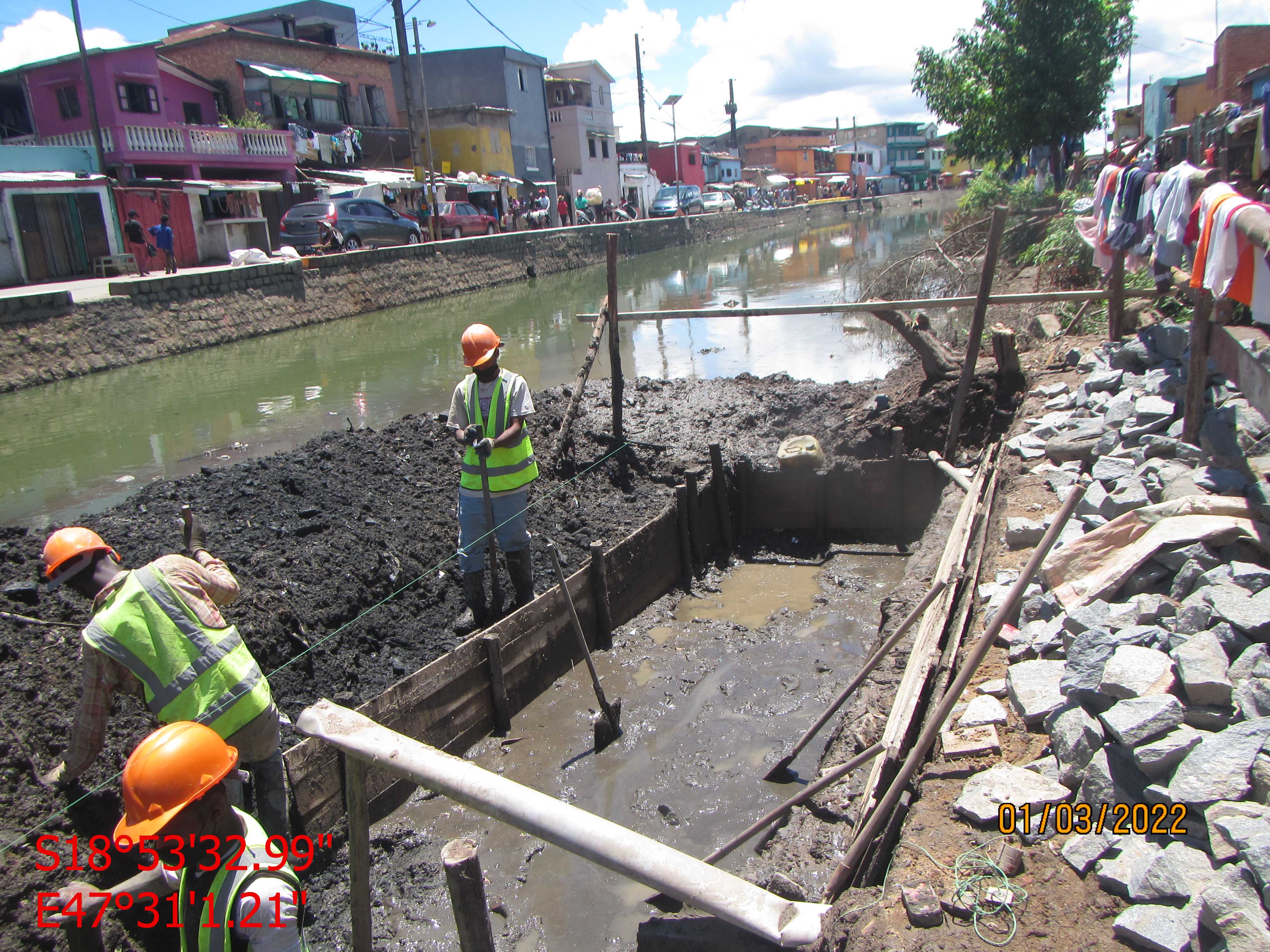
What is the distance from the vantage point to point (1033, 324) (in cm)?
1211

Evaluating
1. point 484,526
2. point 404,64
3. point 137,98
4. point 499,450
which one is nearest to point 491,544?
point 484,526

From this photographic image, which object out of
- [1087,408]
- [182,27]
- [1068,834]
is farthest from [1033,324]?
[182,27]

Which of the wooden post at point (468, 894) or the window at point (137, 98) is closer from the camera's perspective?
the wooden post at point (468, 894)

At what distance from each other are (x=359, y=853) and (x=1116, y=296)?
345 inches

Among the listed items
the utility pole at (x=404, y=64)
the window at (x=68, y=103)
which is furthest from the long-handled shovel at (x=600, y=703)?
the window at (x=68, y=103)

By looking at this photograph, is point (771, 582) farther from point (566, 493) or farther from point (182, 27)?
point (182, 27)

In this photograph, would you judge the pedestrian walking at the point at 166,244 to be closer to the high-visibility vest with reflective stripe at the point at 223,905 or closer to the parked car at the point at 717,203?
the high-visibility vest with reflective stripe at the point at 223,905

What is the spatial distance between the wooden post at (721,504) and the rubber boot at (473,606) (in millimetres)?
3316

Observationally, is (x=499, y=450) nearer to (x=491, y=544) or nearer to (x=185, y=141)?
(x=491, y=544)

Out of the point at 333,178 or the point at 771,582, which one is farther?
the point at 333,178

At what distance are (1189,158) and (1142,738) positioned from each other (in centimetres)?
724

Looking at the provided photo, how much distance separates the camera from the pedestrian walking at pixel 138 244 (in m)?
21.2

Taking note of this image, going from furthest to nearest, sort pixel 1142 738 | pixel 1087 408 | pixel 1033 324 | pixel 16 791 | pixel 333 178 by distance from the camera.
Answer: pixel 333 178
pixel 1033 324
pixel 1087 408
pixel 16 791
pixel 1142 738

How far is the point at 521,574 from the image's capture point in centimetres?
622
